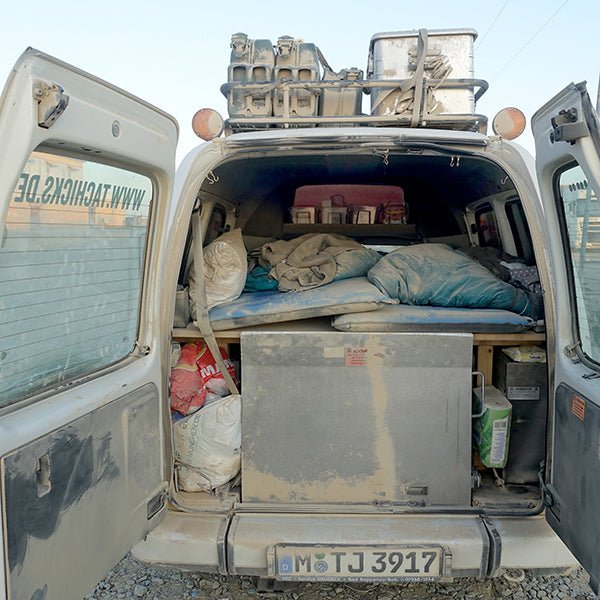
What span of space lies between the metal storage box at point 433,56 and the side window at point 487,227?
2.74 feet

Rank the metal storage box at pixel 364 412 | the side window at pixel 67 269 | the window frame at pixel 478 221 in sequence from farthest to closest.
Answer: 1. the window frame at pixel 478 221
2. the metal storage box at pixel 364 412
3. the side window at pixel 67 269

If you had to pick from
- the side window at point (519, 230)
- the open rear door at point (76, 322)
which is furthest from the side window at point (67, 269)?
the side window at point (519, 230)

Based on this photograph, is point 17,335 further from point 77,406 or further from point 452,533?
point 452,533

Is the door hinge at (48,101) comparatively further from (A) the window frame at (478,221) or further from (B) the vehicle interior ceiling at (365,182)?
(A) the window frame at (478,221)

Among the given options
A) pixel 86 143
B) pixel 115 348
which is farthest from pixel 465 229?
pixel 86 143

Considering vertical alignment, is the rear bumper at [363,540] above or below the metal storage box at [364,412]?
below

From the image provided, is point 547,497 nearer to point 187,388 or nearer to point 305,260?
point 187,388

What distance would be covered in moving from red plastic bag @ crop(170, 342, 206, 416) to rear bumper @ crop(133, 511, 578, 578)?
0.55 metres

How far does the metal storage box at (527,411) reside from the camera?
2.57 metres

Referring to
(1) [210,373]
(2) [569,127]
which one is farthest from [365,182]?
(2) [569,127]

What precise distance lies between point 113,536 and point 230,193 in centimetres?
254

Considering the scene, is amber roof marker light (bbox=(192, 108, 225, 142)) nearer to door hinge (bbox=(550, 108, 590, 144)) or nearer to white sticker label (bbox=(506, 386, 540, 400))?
door hinge (bbox=(550, 108, 590, 144))

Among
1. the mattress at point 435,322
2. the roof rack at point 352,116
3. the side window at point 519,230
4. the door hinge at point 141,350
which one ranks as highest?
the roof rack at point 352,116

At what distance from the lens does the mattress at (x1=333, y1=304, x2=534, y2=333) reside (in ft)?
8.61
